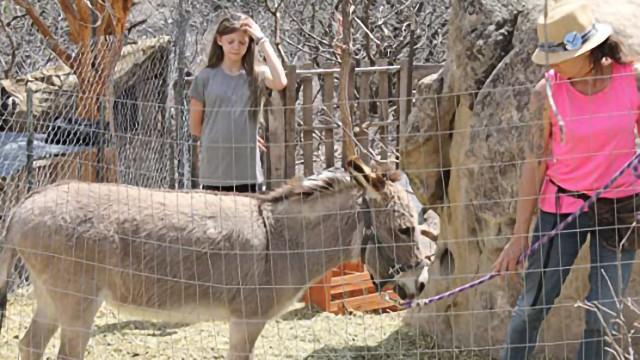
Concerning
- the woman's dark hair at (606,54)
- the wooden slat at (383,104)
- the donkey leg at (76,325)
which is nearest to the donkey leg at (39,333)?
the donkey leg at (76,325)

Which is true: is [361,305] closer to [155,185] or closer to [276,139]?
[155,185]

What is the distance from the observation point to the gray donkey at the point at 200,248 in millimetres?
5070

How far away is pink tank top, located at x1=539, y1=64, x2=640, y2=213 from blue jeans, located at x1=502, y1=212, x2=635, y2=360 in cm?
18

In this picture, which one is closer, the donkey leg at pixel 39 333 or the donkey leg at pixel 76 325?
the donkey leg at pixel 76 325

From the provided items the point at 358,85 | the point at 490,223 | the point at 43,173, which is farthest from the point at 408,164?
the point at 358,85

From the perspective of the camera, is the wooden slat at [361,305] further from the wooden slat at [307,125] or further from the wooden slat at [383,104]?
the wooden slat at [383,104]

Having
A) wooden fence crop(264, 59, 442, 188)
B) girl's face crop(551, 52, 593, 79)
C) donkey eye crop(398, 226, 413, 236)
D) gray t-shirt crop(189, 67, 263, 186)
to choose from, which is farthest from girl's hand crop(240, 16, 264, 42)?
wooden fence crop(264, 59, 442, 188)

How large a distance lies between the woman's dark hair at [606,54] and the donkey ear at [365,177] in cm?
144

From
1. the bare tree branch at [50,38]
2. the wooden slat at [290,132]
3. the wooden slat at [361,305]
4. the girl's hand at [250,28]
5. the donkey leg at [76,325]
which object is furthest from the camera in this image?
the wooden slat at [290,132]

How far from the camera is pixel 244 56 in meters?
5.75

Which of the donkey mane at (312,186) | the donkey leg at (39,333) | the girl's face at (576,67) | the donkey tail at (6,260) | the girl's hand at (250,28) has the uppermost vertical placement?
the girl's hand at (250,28)

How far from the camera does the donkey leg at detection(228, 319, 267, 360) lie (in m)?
5.14

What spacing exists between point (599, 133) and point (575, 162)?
0.52ft

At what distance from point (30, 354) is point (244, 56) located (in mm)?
2044
